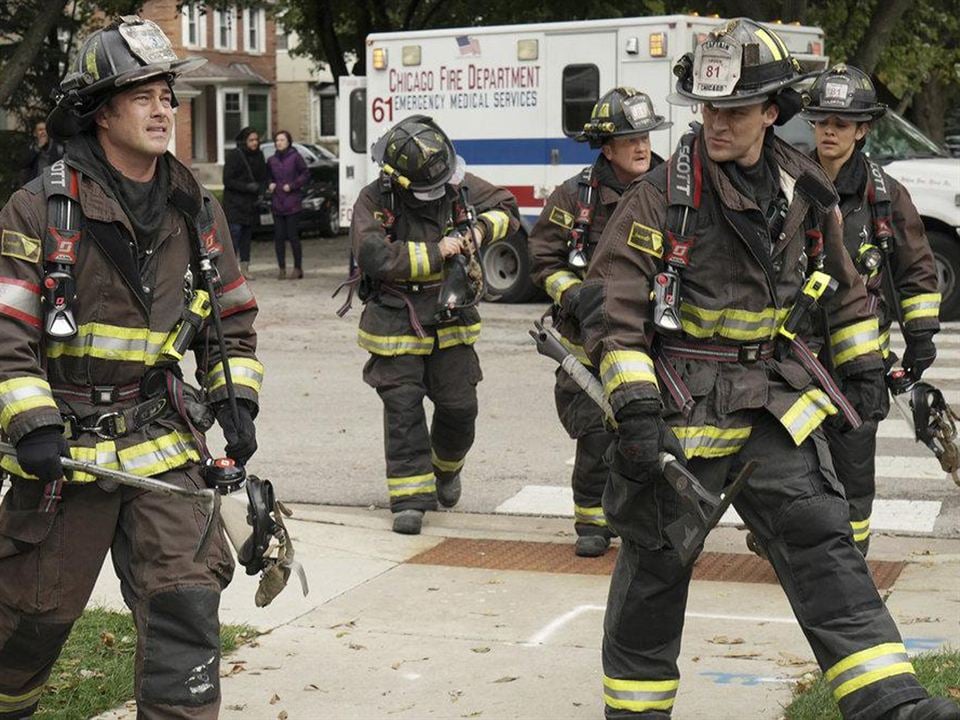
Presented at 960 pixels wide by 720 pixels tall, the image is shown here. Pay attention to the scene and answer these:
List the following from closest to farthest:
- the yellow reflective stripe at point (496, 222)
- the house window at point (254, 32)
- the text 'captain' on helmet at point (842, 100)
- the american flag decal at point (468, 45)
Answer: the text 'captain' on helmet at point (842, 100) < the yellow reflective stripe at point (496, 222) < the american flag decal at point (468, 45) < the house window at point (254, 32)

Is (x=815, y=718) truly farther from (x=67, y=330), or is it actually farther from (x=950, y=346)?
(x=950, y=346)

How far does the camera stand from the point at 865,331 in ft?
16.7

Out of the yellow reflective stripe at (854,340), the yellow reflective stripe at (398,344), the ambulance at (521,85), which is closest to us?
the yellow reflective stripe at (854,340)

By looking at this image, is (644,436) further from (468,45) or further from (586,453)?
(468,45)

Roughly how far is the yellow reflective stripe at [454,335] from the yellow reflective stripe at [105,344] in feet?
11.9

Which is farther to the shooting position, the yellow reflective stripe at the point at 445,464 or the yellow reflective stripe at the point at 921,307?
the yellow reflective stripe at the point at 445,464

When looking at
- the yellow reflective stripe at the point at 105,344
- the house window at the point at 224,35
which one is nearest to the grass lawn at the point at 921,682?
the yellow reflective stripe at the point at 105,344

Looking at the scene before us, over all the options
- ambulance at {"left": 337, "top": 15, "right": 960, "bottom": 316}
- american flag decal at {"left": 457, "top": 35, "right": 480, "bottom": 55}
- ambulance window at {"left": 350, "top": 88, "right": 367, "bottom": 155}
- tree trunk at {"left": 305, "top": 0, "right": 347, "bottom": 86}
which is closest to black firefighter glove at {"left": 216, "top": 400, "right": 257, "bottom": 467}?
ambulance at {"left": 337, "top": 15, "right": 960, "bottom": 316}

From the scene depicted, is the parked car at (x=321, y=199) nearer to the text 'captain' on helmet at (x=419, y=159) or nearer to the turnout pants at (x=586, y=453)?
the text 'captain' on helmet at (x=419, y=159)

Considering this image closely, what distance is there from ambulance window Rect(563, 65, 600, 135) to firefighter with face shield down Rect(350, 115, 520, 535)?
884 centimetres

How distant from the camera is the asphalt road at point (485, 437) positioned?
8828mm

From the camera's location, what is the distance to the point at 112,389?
175 inches

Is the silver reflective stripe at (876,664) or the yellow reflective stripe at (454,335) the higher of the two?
the yellow reflective stripe at (454,335)

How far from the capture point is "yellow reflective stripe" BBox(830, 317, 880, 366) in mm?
5070
